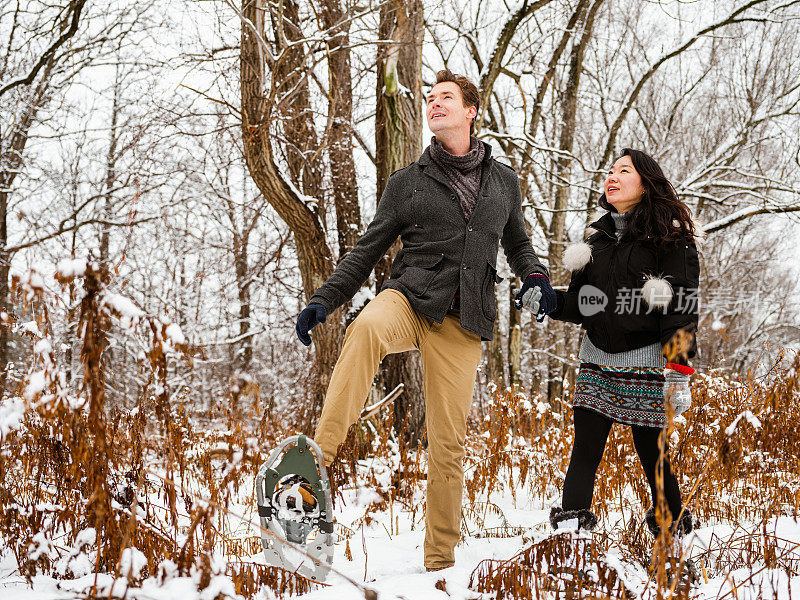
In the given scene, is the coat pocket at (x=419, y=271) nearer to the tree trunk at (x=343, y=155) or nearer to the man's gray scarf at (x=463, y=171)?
the man's gray scarf at (x=463, y=171)

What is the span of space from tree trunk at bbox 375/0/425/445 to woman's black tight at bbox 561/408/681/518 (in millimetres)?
2595

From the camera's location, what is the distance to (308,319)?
234 centimetres

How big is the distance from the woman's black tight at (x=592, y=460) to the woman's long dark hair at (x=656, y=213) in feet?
2.59

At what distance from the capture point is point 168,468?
5.68 feet

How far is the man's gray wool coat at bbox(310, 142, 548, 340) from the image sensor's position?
251 cm

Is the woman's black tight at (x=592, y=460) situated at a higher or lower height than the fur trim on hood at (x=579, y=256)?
lower

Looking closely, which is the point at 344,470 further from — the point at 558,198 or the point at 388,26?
the point at 558,198

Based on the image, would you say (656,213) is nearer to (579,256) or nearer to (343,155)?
(579,256)

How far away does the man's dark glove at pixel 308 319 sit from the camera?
2.31 metres

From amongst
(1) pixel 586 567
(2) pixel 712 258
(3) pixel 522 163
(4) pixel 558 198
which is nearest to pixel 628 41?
(4) pixel 558 198

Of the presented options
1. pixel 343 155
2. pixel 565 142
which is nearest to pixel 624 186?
pixel 343 155

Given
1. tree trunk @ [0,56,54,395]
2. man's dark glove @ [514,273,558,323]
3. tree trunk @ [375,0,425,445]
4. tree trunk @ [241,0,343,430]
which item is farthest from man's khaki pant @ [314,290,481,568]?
tree trunk @ [0,56,54,395]

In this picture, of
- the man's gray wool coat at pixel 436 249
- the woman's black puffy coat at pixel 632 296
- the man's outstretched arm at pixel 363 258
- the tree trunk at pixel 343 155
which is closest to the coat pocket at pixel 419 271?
the man's gray wool coat at pixel 436 249

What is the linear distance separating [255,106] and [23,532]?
3.31 meters
